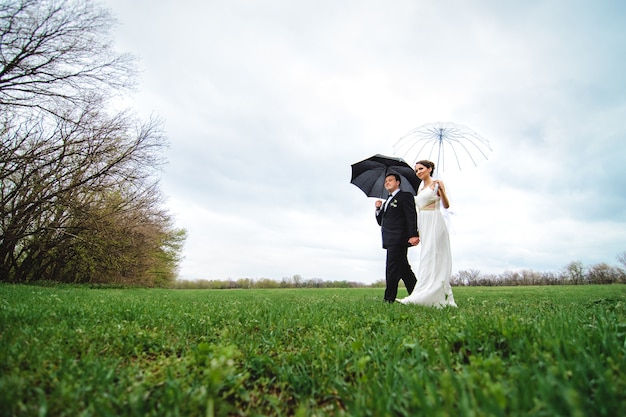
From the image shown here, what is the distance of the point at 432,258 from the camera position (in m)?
6.53

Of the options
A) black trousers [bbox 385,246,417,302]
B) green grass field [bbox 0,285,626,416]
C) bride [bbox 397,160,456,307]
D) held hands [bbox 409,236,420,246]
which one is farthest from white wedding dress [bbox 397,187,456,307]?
green grass field [bbox 0,285,626,416]

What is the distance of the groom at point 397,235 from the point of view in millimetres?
6805

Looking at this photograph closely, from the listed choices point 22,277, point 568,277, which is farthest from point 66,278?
point 568,277

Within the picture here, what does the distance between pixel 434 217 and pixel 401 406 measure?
215 inches

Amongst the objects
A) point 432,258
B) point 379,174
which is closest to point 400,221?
point 432,258

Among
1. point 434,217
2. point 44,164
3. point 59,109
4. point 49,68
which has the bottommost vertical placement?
point 434,217

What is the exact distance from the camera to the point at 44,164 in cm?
1831

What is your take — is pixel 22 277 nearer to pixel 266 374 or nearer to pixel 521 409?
pixel 266 374

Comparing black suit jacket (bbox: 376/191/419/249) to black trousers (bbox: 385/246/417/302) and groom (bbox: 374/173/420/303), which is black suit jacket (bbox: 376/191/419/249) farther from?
black trousers (bbox: 385/246/417/302)

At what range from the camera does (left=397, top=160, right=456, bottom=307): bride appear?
6.36 m

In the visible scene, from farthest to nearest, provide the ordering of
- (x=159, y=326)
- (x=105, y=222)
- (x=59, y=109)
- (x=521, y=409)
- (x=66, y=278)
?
1. (x=66, y=278)
2. (x=105, y=222)
3. (x=59, y=109)
4. (x=159, y=326)
5. (x=521, y=409)

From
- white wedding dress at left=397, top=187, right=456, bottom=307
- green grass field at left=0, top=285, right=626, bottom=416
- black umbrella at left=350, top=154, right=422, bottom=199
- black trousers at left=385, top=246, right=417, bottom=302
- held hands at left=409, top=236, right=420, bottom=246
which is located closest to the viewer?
green grass field at left=0, top=285, right=626, bottom=416

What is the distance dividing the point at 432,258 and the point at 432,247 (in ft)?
0.77

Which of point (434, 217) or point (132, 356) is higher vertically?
point (434, 217)
